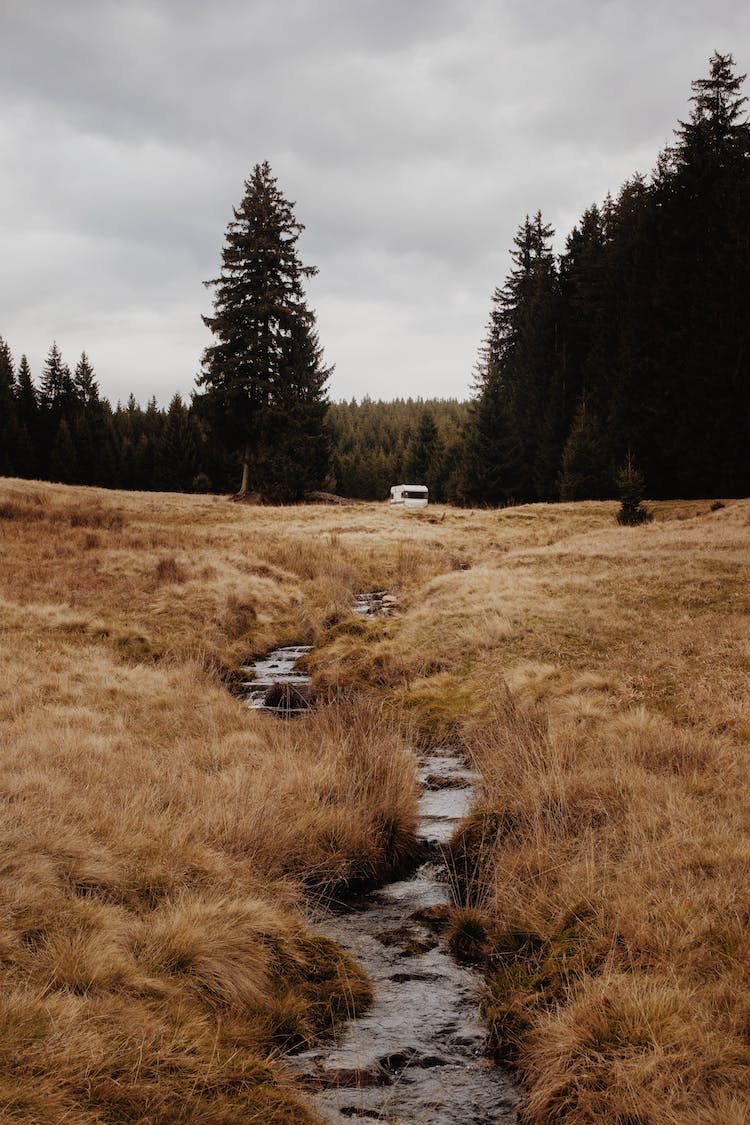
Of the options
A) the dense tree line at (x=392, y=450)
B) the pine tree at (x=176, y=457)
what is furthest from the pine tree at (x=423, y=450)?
the pine tree at (x=176, y=457)

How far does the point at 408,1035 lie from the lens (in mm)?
4223

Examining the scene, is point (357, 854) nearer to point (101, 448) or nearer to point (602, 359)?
point (602, 359)

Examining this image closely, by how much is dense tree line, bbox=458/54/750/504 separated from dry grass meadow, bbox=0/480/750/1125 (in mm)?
28178

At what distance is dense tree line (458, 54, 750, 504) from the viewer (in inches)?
1495

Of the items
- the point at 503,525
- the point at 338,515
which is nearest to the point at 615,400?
the point at 503,525

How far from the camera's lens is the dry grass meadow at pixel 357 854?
3.44 meters

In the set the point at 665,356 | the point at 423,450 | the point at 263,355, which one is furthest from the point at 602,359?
the point at 423,450

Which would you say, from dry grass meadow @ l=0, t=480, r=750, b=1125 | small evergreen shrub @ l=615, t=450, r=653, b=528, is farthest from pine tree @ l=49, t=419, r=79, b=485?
dry grass meadow @ l=0, t=480, r=750, b=1125

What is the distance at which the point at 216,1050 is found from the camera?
3.62 meters

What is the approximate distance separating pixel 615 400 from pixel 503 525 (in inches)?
553

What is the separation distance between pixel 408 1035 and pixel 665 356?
136 feet

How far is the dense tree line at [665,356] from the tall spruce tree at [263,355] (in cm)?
1395

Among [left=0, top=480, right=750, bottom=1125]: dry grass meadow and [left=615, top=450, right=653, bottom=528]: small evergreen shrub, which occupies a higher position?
[left=615, top=450, right=653, bottom=528]: small evergreen shrub

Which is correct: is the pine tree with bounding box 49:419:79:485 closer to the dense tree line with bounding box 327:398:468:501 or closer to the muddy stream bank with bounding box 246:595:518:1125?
the dense tree line with bounding box 327:398:468:501
